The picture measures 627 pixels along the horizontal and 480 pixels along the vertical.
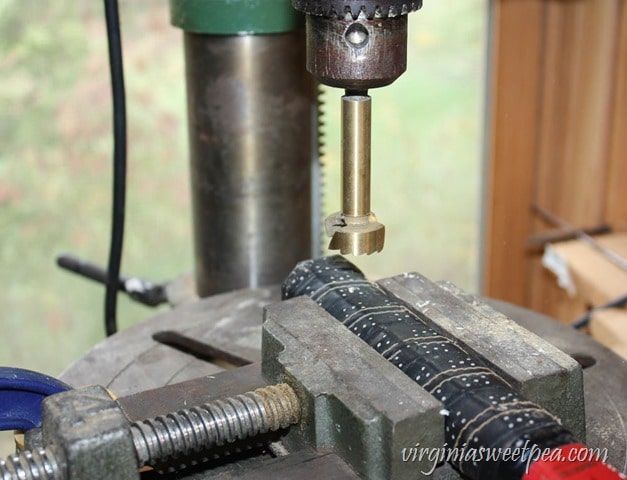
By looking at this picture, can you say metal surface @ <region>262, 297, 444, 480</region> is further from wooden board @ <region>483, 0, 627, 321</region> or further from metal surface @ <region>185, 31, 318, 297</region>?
wooden board @ <region>483, 0, 627, 321</region>

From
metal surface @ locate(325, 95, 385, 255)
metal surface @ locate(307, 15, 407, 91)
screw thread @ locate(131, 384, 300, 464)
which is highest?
metal surface @ locate(307, 15, 407, 91)

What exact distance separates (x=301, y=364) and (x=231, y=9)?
55 cm

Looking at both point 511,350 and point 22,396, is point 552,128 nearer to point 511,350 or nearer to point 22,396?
point 511,350

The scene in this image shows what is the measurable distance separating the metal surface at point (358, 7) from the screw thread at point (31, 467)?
0.42 m

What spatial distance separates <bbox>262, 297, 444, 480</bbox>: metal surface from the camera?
0.73 metres

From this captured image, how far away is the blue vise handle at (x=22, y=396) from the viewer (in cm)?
79

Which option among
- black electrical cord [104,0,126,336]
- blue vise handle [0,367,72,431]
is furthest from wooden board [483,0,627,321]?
blue vise handle [0,367,72,431]

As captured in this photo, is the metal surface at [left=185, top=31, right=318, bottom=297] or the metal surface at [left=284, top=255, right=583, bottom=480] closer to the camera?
the metal surface at [left=284, top=255, right=583, bottom=480]

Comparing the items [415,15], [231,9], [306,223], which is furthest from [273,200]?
[415,15]

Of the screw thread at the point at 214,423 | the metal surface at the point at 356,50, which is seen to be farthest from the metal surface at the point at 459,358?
the metal surface at the point at 356,50

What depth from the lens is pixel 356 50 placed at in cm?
78

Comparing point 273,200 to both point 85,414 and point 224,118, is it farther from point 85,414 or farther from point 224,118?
point 85,414

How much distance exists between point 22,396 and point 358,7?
45 cm

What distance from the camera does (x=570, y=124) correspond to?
213 centimetres
